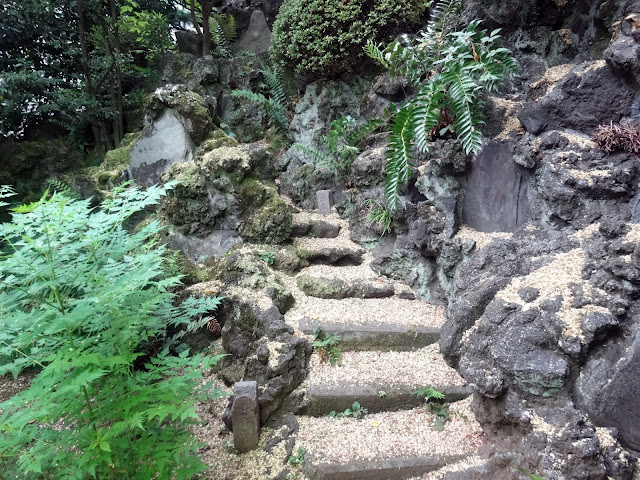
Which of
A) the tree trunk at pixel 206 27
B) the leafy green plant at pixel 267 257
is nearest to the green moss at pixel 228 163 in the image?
the leafy green plant at pixel 267 257

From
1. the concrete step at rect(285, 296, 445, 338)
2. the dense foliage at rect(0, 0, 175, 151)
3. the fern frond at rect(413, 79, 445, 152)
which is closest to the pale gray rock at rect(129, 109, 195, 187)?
the dense foliage at rect(0, 0, 175, 151)

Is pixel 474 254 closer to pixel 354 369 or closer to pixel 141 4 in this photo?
pixel 354 369

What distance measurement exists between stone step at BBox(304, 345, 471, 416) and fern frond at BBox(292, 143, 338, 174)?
326cm

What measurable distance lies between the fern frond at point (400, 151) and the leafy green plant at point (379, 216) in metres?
0.61

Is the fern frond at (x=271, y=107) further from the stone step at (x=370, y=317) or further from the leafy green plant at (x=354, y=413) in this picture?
the leafy green plant at (x=354, y=413)

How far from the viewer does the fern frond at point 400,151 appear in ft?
12.5

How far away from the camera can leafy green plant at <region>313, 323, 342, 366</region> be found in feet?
10.8

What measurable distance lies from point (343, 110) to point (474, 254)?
3.74 metres

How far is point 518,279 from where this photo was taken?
118 inches

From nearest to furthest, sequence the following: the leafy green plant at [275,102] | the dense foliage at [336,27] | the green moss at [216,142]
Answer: the green moss at [216,142] < the dense foliage at [336,27] < the leafy green plant at [275,102]

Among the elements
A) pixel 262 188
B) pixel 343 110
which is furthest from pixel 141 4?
pixel 262 188

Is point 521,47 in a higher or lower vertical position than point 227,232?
higher

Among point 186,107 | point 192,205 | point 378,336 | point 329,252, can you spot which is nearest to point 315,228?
point 329,252

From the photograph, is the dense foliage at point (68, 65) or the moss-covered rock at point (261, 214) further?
the dense foliage at point (68, 65)
